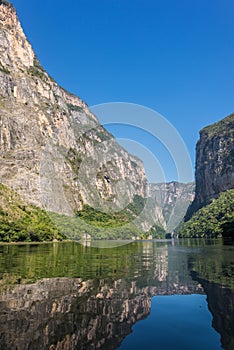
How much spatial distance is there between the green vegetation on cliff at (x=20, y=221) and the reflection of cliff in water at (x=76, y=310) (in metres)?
70.9

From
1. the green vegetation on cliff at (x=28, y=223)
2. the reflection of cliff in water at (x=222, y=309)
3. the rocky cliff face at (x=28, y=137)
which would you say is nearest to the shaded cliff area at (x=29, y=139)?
the rocky cliff face at (x=28, y=137)

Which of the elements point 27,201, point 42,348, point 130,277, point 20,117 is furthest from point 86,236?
point 42,348

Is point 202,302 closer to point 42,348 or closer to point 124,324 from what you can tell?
point 124,324

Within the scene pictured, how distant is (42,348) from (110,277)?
463 inches

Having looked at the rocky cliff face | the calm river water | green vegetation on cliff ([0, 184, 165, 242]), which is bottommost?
the calm river water

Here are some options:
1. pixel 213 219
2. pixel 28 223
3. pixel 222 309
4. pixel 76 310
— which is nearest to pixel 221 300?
pixel 222 309

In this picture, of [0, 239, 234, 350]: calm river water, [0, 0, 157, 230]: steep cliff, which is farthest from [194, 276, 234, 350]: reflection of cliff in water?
[0, 0, 157, 230]: steep cliff

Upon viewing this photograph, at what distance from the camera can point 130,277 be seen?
64.6ft

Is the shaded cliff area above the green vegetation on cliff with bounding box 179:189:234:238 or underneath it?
above

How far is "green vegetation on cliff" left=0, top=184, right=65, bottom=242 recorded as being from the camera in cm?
8356

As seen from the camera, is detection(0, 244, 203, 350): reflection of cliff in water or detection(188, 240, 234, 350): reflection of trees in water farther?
detection(188, 240, 234, 350): reflection of trees in water

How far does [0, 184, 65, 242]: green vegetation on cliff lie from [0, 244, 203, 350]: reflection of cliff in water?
7090 cm

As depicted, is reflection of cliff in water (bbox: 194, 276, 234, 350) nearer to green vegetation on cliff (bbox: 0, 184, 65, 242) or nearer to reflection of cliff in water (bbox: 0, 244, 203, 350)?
reflection of cliff in water (bbox: 0, 244, 203, 350)

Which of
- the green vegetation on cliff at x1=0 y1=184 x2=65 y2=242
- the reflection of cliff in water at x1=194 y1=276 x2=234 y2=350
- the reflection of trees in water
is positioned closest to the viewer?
the reflection of cliff in water at x1=194 y1=276 x2=234 y2=350
